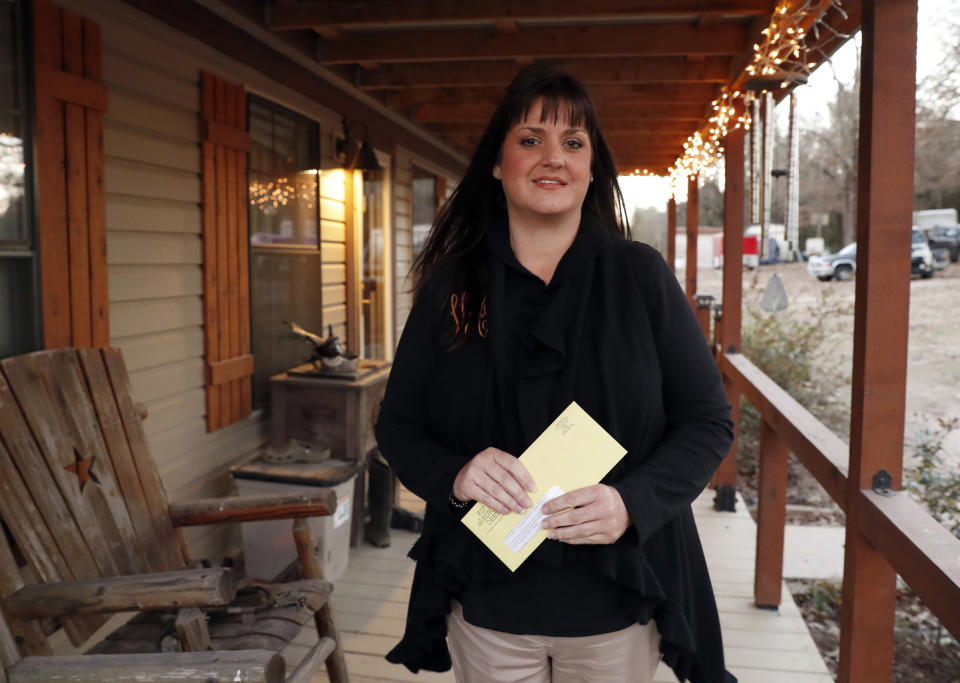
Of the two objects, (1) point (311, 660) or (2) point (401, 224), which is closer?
(1) point (311, 660)

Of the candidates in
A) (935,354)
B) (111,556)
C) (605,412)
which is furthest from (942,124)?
(111,556)

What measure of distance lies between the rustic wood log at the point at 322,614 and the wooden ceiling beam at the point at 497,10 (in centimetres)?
213

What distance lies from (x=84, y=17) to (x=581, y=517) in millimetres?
2241

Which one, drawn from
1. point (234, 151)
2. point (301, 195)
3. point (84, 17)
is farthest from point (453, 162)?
point (84, 17)

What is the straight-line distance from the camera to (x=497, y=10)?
3.23 m

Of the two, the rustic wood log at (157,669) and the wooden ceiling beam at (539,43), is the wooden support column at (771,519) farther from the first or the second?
the rustic wood log at (157,669)

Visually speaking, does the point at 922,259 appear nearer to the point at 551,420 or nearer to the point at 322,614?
the point at 322,614

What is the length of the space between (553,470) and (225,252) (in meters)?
2.50

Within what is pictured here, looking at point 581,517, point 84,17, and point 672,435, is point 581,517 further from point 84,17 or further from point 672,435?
point 84,17

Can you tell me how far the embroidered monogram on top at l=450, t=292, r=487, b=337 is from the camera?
4.10 ft

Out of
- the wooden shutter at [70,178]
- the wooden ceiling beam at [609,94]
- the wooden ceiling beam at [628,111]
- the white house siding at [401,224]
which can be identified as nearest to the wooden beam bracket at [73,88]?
the wooden shutter at [70,178]

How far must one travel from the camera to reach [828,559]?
4.05 meters

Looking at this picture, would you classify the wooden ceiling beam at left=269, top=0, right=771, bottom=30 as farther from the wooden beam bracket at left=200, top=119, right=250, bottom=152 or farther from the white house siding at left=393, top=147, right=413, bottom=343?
the white house siding at left=393, top=147, right=413, bottom=343

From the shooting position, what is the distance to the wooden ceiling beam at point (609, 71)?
4.14m
